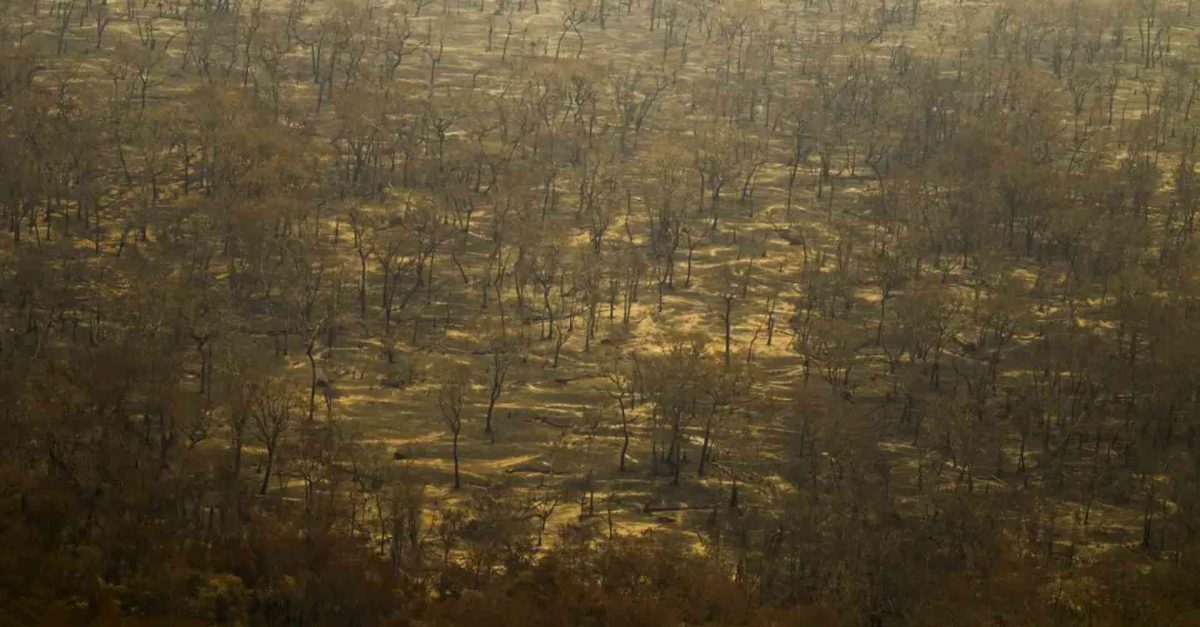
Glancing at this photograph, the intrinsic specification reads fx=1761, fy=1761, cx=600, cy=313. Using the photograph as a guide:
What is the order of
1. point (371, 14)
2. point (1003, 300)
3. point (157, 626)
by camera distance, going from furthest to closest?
point (371, 14) → point (1003, 300) → point (157, 626)

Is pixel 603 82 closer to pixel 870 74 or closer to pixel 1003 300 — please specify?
pixel 870 74

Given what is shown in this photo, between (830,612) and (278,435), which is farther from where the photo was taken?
(278,435)

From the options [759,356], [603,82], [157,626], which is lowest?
[157,626]

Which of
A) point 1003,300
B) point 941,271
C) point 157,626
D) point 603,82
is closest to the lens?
point 157,626

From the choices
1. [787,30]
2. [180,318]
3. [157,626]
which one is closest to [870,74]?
[787,30]

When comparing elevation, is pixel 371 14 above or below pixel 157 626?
above

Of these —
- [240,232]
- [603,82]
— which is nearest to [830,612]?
[240,232]

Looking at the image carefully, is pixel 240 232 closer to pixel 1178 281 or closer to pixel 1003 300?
pixel 1003 300
